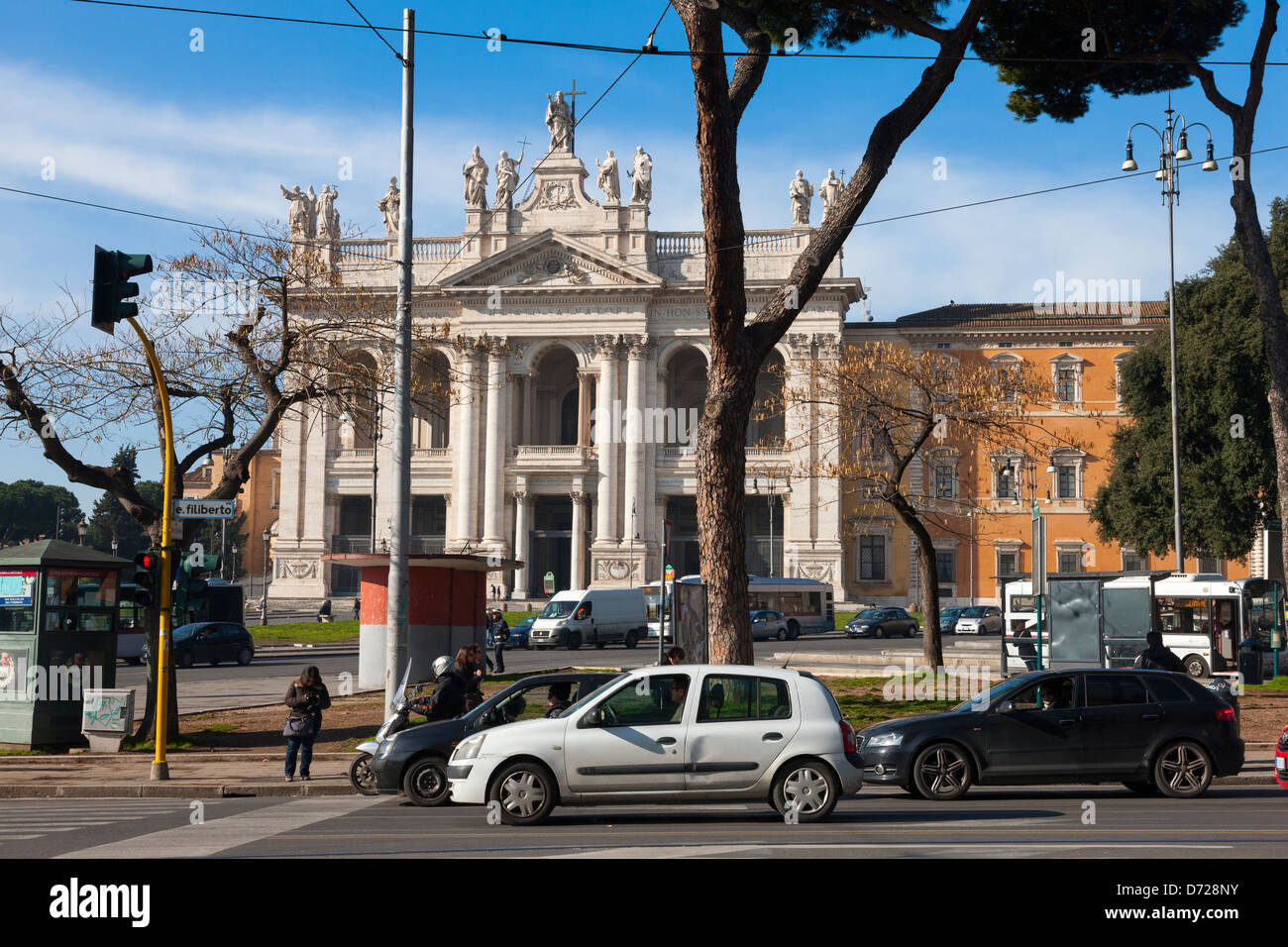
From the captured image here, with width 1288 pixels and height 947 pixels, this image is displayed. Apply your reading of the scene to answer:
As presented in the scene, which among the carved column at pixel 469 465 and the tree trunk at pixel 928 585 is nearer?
the tree trunk at pixel 928 585

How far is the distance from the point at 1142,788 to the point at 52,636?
A: 1512 cm

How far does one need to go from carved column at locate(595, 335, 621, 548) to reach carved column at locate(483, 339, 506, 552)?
15.8ft

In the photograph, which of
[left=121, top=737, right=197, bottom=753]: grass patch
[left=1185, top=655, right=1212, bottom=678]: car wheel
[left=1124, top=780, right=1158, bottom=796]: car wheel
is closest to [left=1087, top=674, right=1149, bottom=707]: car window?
[left=1124, top=780, right=1158, bottom=796]: car wheel

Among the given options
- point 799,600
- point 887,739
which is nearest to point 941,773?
point 887,739

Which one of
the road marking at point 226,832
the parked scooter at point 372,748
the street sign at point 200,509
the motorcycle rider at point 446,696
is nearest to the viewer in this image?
the road marking at point 226,832

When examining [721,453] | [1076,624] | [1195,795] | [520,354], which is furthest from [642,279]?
[1195,795]

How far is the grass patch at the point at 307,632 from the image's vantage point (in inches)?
2004

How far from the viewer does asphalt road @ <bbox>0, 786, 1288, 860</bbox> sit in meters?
9.27

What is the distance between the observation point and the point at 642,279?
64750 mm

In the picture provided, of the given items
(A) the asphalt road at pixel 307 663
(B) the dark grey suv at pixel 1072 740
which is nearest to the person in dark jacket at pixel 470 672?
(B) the dark grey suv at pixel 1072 740

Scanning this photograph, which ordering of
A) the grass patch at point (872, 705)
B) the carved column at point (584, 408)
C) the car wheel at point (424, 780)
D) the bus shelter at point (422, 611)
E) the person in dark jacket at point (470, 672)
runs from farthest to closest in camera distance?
the carved column at point (584, 408) → the bus shelter at point (422, 611) → the grass patch at point (872, 705) → the person in dark jacket at point (470, 672) → the car wheel at point (424, 780)

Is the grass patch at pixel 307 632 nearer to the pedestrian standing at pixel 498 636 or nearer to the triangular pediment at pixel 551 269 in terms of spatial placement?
the pedestrian standing at pixel 498 636

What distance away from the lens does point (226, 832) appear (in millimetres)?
11148

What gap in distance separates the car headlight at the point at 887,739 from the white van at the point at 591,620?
35012 mm
